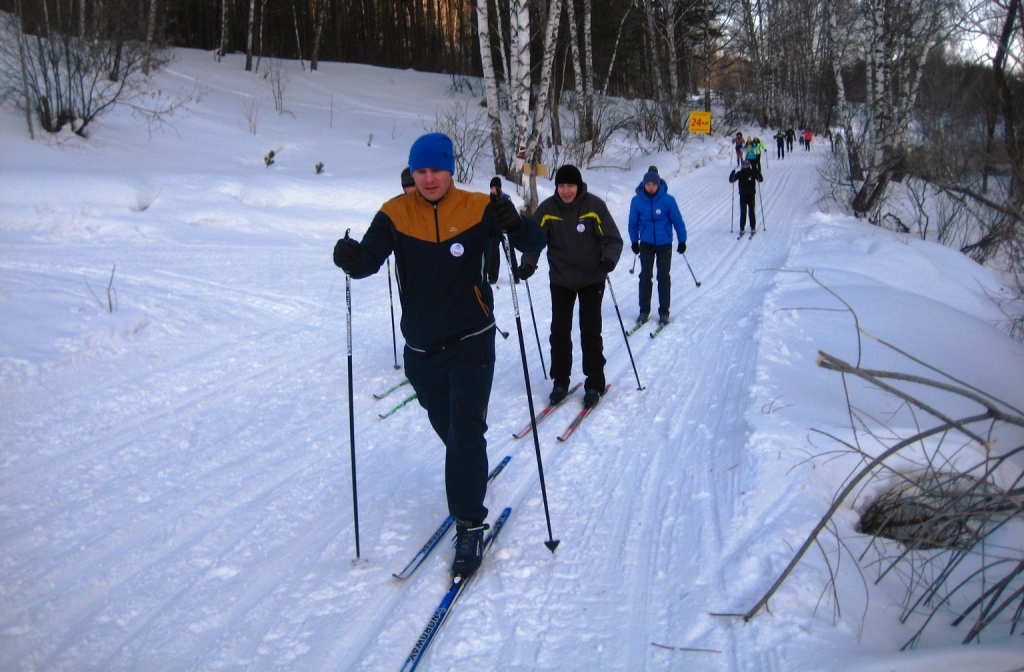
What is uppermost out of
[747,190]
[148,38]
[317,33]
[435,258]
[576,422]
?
[317,33]

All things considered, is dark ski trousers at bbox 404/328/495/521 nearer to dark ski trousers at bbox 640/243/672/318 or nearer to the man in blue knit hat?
the man in blue knit hat

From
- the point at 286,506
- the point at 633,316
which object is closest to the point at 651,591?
the point at 286,506

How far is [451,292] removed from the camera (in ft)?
10.8

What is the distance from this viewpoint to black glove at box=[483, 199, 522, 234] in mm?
3273

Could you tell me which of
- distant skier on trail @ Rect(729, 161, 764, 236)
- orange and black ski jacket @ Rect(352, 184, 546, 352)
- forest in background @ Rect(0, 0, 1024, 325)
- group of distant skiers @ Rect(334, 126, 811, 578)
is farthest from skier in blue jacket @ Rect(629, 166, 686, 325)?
distant skier on trail @ Rect(729, 161, 764, 236)

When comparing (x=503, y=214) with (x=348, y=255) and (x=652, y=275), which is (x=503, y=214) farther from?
(x=652, y=275)

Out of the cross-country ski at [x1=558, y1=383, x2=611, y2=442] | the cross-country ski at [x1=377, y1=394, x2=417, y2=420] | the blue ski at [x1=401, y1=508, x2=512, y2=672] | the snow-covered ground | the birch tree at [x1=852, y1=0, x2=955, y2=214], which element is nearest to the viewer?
the blue ski at [x1=401, y1=508, x2=512, y2=672]

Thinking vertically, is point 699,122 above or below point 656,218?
above

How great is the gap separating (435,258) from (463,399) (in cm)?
70

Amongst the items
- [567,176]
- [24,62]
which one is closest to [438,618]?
[567,176]

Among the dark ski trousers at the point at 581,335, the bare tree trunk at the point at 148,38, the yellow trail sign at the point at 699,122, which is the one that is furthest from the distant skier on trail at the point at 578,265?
the yellow trail sign at the point at 699,122

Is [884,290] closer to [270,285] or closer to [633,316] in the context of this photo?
[633,316]

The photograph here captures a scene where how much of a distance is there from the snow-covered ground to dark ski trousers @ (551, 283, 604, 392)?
28cm

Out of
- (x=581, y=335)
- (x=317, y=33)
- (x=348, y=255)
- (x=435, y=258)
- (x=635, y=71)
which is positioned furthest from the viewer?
(x=635, y=71)
